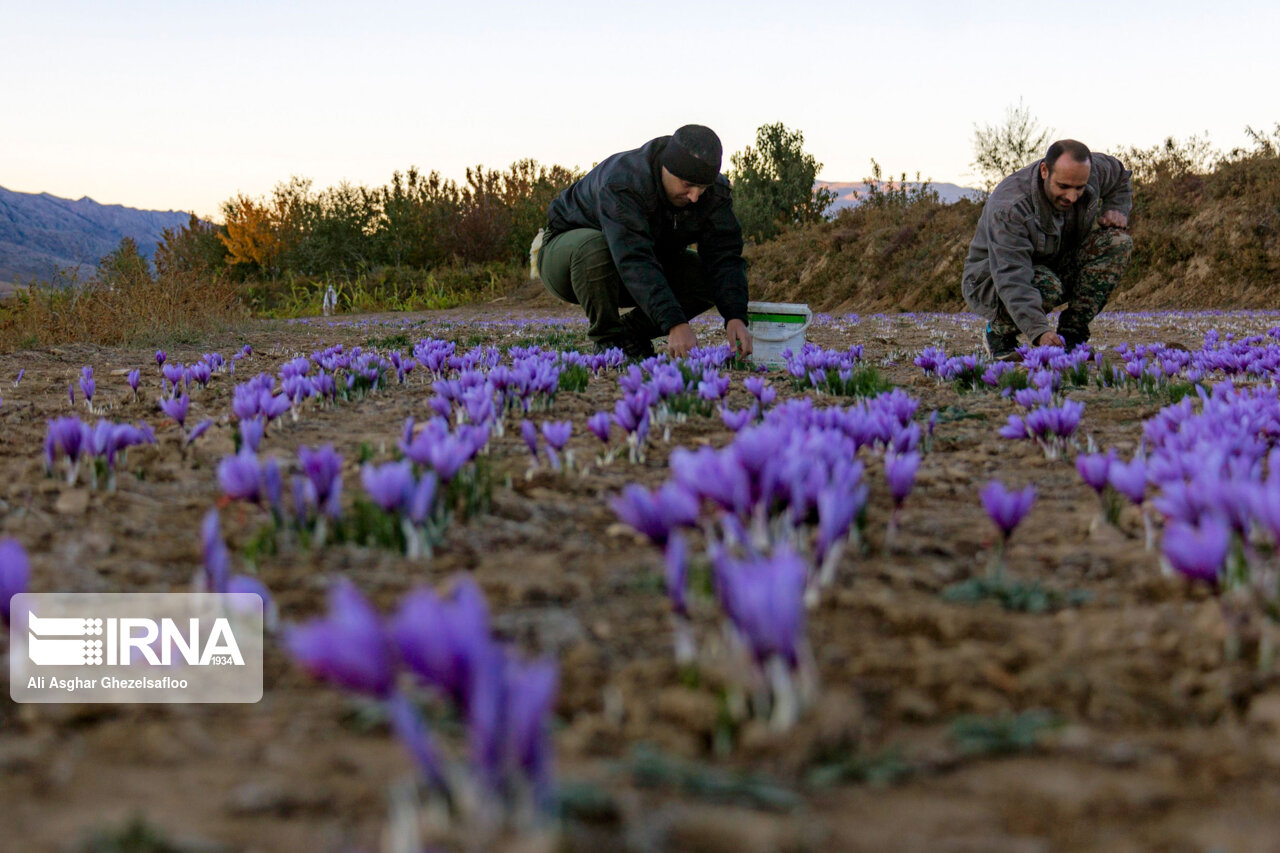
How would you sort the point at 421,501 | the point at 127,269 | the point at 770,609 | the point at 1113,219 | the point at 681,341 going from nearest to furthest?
the point at 770,609, the point at 421,501, the point at 681,341, the point at 1113,219, the point at 127,269

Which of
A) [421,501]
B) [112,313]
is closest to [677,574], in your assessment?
[421,501]

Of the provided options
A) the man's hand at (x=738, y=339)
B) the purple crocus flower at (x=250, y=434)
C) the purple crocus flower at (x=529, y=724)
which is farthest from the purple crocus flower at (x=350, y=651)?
the man's hand at (x=738, y=339)

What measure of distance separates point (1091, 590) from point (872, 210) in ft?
100

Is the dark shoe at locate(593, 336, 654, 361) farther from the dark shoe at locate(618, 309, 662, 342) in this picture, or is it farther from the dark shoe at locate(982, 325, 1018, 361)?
the dark shoe at locate(982, 325, 1018, 361)

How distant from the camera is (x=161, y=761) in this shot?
1.36 metres

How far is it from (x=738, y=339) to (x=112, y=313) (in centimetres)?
875

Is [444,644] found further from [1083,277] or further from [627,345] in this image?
[1083,277]

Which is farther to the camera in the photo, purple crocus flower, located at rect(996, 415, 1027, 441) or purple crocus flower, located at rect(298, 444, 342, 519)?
purple crocus flower, located at rect(996, 415, 1027, 441)

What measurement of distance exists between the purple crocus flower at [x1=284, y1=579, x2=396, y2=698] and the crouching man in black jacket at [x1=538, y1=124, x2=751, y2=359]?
17.4 feet

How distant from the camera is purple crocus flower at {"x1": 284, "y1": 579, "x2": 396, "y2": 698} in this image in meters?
1.09

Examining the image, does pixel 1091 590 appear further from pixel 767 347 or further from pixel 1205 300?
pixel 1205 300

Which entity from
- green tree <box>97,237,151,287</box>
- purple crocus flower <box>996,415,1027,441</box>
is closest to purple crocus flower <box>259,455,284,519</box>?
purple crocus flower <box>996,415,1027,441</box>

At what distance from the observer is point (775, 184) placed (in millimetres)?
41094

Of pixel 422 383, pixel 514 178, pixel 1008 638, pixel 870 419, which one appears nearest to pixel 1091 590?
pixel 1008 638
